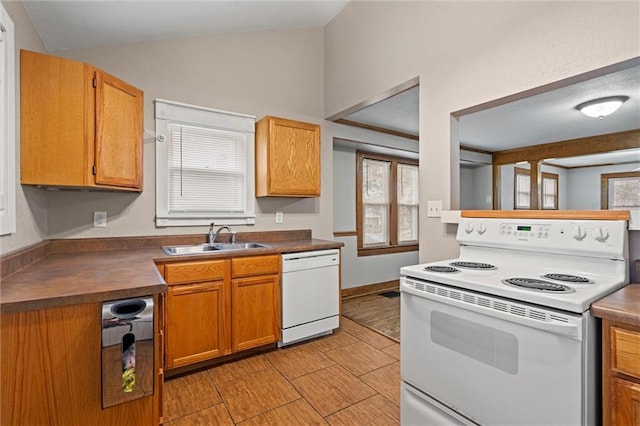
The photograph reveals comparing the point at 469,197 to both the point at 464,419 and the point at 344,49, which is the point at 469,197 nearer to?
the point at 344,49

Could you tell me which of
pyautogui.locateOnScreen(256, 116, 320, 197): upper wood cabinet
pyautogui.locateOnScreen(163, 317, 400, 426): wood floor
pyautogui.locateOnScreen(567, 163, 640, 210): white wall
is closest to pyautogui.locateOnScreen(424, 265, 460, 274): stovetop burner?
pyautogui.locateOnScreen(163, 317, 400, 426): wood floor

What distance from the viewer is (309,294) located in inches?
111

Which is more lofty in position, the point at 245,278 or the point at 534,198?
the point at 534,198

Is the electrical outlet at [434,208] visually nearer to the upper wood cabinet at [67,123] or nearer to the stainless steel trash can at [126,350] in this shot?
the stainless steel trash can at [126,350]

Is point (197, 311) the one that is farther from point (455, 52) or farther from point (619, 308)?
point (455, 52)

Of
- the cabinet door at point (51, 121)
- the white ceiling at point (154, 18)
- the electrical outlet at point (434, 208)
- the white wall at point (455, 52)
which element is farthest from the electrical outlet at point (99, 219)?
the electrical outlet at point (434, 208)

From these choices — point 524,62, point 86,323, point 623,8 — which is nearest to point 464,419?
point 86,323

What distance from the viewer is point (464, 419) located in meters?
1.37

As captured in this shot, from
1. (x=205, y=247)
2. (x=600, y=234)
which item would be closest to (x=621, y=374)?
(x=600, y=234)

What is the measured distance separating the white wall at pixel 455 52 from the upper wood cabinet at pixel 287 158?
60 cm

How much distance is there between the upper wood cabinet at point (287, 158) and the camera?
291 centimetres

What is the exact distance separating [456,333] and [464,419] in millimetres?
372

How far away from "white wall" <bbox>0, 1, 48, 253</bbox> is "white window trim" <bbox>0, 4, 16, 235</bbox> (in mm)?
51

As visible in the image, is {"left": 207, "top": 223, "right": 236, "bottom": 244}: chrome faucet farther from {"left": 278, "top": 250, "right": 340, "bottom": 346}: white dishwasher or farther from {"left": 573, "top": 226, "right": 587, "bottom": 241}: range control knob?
{"left": 573, "top": 226, "right": 587, "bottom": 241}: range control knob
